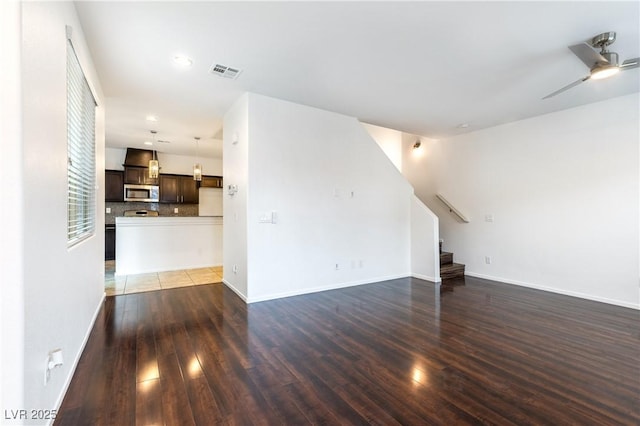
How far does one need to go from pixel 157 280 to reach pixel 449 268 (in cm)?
532

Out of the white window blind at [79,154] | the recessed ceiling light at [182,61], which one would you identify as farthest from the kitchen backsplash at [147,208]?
the recessed ceiling light at [182,61]

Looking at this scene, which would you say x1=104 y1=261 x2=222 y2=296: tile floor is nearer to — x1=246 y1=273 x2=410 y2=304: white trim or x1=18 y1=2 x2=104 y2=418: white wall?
x1=246 y1=273 x2=410 y2=304: white trim

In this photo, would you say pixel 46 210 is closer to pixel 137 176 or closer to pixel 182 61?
pixel 182 61

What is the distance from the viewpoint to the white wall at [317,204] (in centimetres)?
406

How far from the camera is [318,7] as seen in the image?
2.27m

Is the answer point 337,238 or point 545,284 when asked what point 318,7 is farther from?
point 545,284

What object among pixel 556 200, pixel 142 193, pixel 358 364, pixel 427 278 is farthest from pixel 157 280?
pixel 556 200

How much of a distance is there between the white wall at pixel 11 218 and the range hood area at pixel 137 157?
23.0ft

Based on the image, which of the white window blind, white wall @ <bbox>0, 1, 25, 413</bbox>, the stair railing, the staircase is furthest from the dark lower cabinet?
the stair railing

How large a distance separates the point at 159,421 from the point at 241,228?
8.90ft

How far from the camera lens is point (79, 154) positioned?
8.86 ft

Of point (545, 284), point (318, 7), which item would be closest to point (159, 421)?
point (318, 7)

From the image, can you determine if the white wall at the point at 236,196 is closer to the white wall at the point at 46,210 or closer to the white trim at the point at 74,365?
the white trim at the point at 74,365

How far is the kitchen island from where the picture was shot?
5.73 meters
